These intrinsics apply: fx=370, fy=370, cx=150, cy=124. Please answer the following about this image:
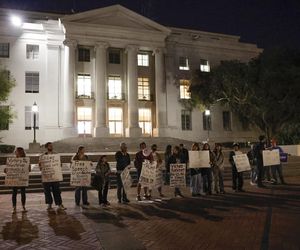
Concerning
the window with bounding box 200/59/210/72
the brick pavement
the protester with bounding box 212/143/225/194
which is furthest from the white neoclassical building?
the brick pavement

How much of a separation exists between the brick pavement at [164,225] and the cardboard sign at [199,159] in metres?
1.32

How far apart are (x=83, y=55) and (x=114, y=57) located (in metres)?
3.65

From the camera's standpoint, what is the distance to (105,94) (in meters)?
40.1

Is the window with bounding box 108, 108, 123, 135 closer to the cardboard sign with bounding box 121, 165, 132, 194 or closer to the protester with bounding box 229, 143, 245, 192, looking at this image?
the protester with bounding box 229, 143, 245, 192

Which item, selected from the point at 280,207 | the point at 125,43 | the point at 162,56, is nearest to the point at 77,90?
the point at 125,43

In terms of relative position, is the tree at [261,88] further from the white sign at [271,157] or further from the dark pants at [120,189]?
the dark pants at [120,189]

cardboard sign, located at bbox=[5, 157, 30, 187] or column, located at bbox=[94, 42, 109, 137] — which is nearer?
cardboard sign, located at bbox=[5, 157, 30, 187]

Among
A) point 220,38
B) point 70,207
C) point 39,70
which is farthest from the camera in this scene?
point 220,38

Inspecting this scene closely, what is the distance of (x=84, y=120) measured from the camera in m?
40.5

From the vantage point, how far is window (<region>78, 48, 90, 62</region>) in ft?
135

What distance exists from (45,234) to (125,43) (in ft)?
114

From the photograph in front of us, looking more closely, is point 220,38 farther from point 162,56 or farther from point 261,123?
point 261,123

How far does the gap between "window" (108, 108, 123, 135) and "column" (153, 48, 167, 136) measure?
4115mm

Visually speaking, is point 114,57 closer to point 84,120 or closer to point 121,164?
point 84,120
